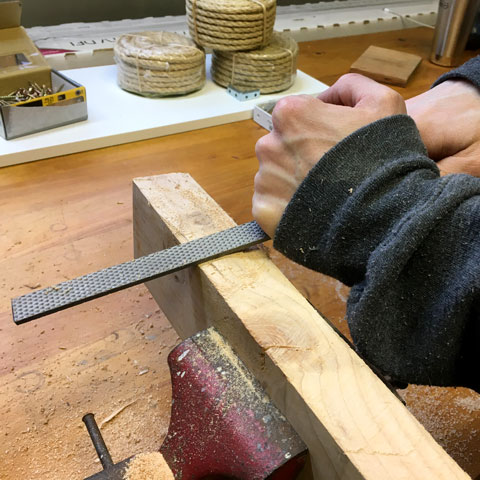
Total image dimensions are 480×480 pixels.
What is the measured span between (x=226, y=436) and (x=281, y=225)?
24 centimetres

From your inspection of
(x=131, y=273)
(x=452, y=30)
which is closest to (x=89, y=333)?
(x=131, y=273)

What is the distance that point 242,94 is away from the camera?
1477 millimetres

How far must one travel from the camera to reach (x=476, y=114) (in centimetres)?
81

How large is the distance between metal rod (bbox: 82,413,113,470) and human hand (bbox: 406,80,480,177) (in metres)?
0.62

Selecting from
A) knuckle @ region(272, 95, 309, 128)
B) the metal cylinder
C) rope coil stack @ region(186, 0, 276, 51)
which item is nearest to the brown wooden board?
the metal cylinder

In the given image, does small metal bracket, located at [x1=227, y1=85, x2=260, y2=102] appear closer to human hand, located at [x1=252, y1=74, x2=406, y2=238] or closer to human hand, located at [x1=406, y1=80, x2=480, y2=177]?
human hand, located at [x1=406, y1=80, x2=480, y2=177]

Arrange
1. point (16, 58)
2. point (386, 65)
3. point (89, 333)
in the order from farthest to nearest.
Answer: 1. point (386, 65)
2. point (16, 58)
3. point (89, 333)

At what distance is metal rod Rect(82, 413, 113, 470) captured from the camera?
0.54 meters

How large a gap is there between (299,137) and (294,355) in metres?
0.28

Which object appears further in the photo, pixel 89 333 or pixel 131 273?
pixel 89 333

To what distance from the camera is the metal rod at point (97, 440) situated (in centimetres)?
54

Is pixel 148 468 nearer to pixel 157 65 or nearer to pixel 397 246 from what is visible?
pixel 397 246

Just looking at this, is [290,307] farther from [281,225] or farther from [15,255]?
[15,255]

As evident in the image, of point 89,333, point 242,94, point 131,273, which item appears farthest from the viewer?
point 242,94
